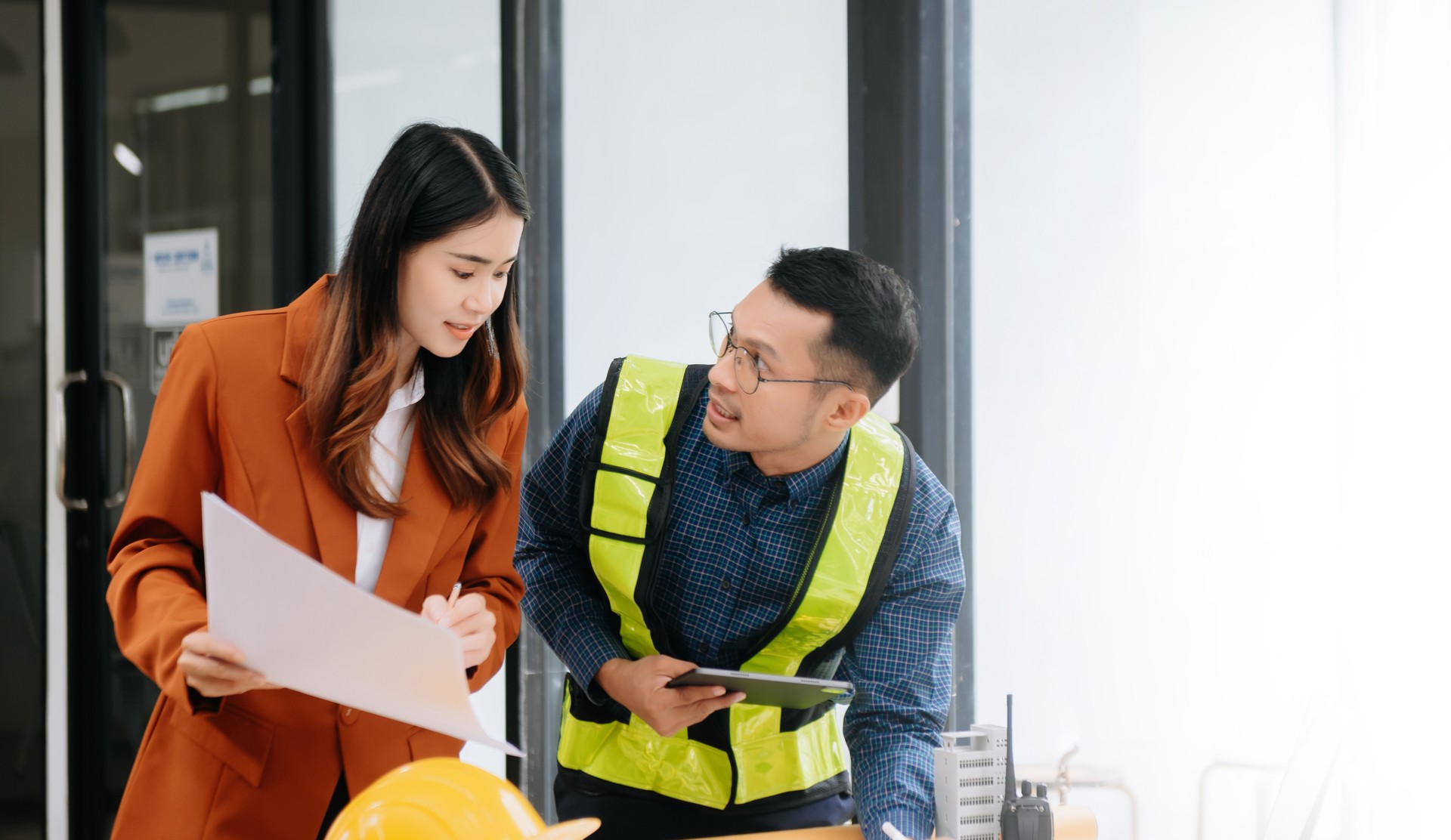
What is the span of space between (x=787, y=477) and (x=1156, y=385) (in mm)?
666

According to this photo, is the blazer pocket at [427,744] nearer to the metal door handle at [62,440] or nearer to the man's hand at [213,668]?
the man's hand at [213,668]

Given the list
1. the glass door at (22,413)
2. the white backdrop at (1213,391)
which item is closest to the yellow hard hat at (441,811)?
the white backdrop at (1213,391)

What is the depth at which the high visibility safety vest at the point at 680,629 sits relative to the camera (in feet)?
5.18

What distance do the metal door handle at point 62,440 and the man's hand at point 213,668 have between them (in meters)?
2.45

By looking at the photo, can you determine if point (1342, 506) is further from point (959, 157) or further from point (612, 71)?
point (612, 71)

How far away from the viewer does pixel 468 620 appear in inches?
52.0

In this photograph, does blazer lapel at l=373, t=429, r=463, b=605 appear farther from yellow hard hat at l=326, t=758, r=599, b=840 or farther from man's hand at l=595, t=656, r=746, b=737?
yellow hard hat at l=326, t=758, r=599, b=840

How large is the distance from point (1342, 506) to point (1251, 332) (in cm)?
39

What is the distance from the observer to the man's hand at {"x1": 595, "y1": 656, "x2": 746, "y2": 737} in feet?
4.81

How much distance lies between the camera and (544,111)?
8.92 feet

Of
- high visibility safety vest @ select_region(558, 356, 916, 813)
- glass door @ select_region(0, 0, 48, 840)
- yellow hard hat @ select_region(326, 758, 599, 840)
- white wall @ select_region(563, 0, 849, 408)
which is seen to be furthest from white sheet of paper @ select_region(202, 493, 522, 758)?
glass door @ select_region(0, 0, 48, 840)

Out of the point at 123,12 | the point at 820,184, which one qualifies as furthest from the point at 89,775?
the point at 820,184

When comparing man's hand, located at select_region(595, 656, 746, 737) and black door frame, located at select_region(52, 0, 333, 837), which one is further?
black door frame, located at select_region(52, 0, 333, 837)

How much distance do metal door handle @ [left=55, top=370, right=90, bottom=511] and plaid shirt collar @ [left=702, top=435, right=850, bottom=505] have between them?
94.3 inches
